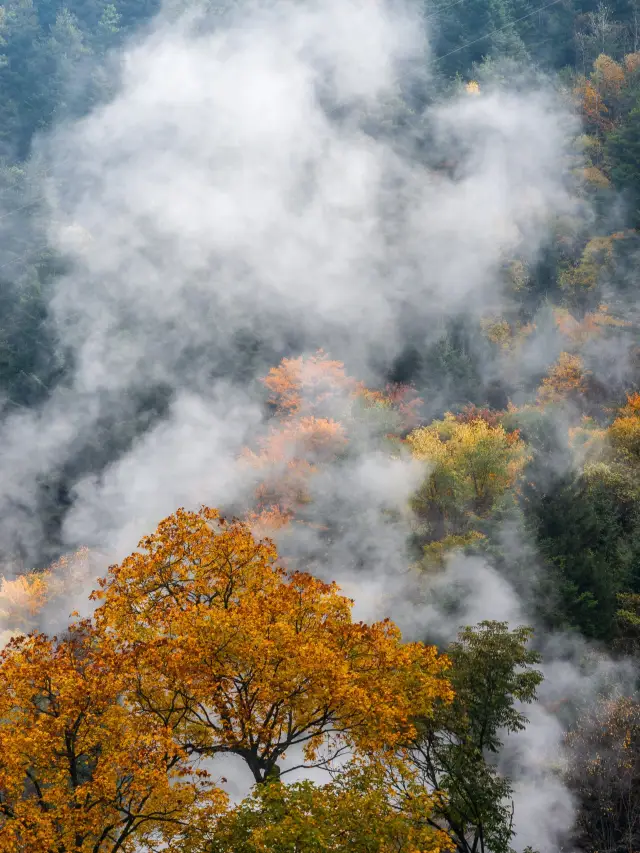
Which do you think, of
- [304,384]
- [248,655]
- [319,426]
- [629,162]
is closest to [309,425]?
[319,426]

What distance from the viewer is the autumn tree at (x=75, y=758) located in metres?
8.67

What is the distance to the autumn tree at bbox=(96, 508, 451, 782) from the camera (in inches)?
400

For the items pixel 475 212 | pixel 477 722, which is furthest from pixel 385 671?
pixel 475 212

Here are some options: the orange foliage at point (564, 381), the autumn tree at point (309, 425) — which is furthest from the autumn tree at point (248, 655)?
the orange foliage at point (564, 381)

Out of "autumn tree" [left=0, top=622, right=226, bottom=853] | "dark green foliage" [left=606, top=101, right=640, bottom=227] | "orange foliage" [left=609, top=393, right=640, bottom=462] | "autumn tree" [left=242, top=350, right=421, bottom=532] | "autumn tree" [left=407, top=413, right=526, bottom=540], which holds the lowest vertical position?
"autumn tree" [left=0, top=622, right=226, bottom=853]

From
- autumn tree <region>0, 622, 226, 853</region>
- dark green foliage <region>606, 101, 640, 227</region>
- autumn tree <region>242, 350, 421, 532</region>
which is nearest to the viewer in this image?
autumn tree <region>0, 622, 226, 853</region>

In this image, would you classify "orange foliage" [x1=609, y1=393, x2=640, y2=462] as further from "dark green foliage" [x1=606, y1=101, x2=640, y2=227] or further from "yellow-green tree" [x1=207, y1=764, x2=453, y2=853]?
"yellow-green tree" [x1=207, y1=764, x2=453, y2=853]

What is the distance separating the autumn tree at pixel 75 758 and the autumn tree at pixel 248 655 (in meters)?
0.60

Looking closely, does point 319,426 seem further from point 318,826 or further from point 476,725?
point 318,826

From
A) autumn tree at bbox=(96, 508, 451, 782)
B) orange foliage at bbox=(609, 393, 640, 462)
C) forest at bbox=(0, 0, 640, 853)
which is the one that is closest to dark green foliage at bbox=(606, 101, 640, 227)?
forest at bbox=(0, 0, 640, 853)

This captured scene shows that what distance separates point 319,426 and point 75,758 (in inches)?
1087

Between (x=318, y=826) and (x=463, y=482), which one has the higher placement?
(x=463, y=482)

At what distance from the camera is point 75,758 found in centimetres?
949

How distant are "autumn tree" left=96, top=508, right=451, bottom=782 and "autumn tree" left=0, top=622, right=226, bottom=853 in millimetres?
602
